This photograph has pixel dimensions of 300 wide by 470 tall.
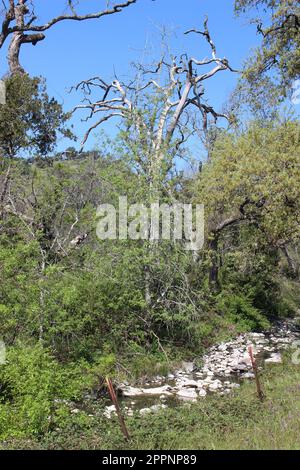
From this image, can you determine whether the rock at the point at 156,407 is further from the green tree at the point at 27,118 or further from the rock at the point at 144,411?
the green tree at the point at 27,118

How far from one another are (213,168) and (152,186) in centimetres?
560

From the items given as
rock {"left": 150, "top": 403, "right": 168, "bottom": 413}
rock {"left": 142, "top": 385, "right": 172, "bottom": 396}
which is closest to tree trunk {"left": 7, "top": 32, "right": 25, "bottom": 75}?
rock {"left": 142, "top": 385, "right": 172, "bottom": 396}

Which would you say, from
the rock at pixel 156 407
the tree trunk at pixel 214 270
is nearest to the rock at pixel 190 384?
the rock at pixel 156 407

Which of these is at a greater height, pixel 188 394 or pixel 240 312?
pixel 240 312

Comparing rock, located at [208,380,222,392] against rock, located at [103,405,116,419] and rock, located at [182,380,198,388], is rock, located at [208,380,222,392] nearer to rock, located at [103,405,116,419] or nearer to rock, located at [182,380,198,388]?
rock, located at [182,380,198,388]

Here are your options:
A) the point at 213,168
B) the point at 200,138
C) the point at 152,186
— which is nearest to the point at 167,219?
the point at 152,186

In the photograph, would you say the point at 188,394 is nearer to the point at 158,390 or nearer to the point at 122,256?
the point at 158,390

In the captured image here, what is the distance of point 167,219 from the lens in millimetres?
15047

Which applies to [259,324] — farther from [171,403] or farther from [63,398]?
[63,398]

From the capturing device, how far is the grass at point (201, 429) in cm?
676

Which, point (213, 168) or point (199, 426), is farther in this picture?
point (213, 168)

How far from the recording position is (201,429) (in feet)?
25.6

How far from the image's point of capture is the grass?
676 cm

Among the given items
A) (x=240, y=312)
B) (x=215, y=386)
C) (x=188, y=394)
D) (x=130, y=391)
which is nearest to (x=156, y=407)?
(x=188, y=394)
